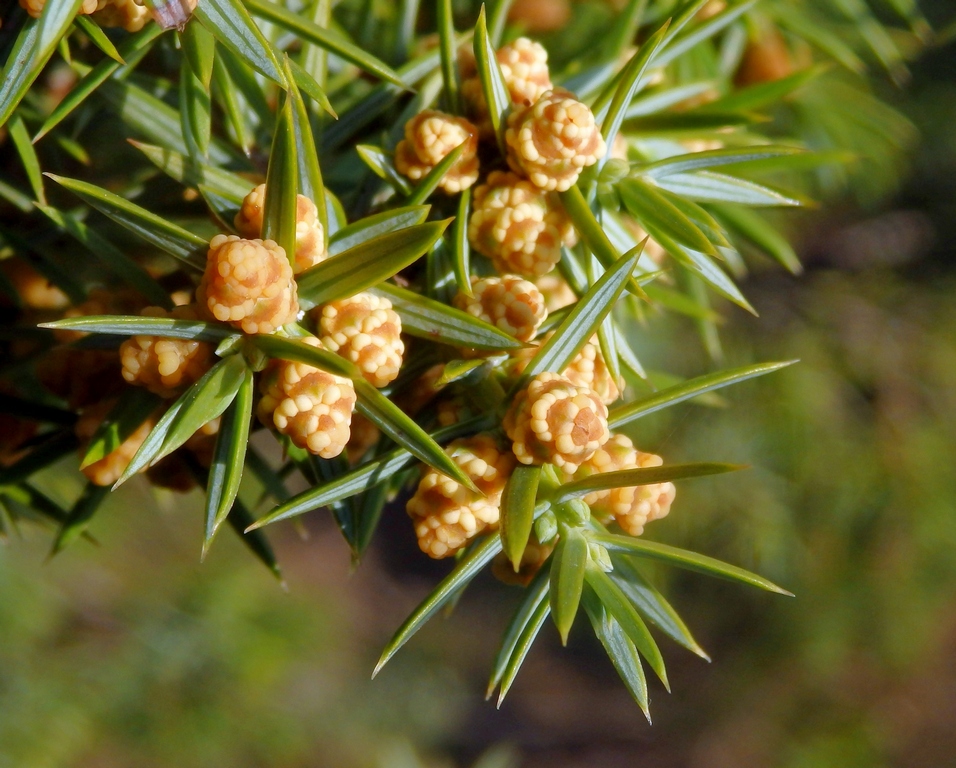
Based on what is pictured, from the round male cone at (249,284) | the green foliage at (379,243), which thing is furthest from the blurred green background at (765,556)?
the round male cone at (249,284)

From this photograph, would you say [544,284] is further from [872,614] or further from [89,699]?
[872,614]

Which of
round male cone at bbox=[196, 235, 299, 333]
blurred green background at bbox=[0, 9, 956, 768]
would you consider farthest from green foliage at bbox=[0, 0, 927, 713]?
blurred green background at bbox=[0, 9, 956, 768]

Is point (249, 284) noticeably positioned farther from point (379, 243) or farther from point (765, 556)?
point (765, 556)

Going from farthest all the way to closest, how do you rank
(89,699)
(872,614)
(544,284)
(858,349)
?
1. (872,614)
2. (858,349)
3. (89,699)
4. (544,284)

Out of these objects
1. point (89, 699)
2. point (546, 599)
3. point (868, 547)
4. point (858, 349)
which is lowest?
point (868, 547)

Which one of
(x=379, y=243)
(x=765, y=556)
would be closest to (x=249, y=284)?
(x=379, y=243)

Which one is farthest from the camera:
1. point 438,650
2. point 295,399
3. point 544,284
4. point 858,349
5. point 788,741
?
point 438,650

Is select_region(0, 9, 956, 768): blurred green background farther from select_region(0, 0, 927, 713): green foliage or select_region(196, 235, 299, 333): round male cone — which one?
select_region(196, 235, 299, 333): round male cone

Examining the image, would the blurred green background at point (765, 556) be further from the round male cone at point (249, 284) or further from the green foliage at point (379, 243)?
the round male cone at point (249, 284)

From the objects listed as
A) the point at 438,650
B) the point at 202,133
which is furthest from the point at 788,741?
the point at 202,133
